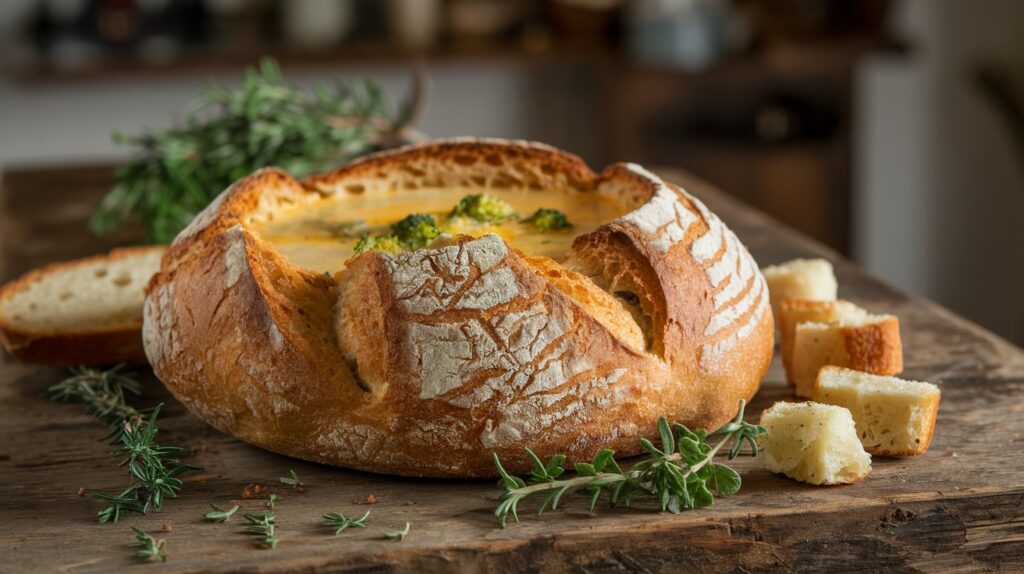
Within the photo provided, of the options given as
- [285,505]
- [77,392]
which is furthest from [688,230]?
[77,392]

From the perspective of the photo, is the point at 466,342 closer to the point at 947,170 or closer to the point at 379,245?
the point at 379,245

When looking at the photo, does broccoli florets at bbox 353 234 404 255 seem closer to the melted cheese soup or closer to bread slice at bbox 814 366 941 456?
the melted cheese soup

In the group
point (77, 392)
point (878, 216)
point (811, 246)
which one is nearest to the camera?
point (77, 392)

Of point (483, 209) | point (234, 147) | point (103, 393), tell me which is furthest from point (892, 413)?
point (234, 147)

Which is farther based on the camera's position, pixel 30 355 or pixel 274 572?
pixel 30 355

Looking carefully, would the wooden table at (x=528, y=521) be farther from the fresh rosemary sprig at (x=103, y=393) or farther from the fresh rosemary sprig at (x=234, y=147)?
the fresh rosemary sprig at (x=234, y=147)

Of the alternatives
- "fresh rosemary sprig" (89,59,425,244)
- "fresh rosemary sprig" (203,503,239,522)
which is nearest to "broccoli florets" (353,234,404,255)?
"fresh rosemary sprig" (203,503,239,522)

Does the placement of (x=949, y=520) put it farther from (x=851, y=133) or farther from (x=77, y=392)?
(x=851, y=133)
